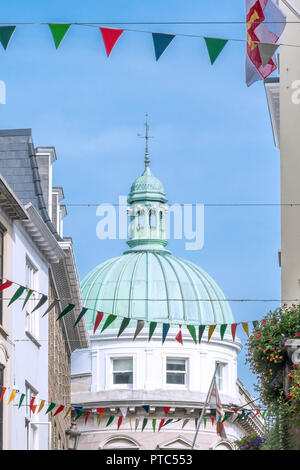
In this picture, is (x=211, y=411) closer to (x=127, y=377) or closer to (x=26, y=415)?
(x=127, y=377)

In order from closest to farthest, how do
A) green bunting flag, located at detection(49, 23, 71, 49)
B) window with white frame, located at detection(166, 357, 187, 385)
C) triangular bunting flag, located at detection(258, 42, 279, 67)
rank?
1. green bunting flag, located at detection(49, 23, 71, 49)
2. triangular bunting flag, located at detection(258, 42, 279, 67)
3. window with white frame, located at detection(166, 357, 187, 385)

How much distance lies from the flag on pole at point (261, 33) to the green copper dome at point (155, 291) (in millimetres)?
45116

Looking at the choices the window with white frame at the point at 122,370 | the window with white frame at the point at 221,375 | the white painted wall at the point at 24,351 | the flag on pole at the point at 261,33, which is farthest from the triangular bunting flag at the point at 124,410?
the flag on pole at the point at 261,33

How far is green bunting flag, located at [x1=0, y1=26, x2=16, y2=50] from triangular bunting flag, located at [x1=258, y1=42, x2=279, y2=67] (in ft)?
13.2

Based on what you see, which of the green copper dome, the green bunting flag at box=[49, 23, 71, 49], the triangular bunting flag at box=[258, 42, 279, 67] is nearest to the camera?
the green bunting flag at box=[49, 23, 71, 49]

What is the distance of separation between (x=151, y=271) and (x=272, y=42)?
48994mm

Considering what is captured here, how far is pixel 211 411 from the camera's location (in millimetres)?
62594

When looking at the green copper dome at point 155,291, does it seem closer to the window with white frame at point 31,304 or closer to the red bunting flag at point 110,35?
the window with white frame at point 31,304

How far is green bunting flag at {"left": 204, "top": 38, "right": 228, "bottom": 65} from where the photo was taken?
18.5 meters

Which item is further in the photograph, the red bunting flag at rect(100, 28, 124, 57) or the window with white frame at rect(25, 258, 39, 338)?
the window with white frame at rect(25, 258, 39, 338)

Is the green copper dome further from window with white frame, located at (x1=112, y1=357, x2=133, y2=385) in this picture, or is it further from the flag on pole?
the flag on pole

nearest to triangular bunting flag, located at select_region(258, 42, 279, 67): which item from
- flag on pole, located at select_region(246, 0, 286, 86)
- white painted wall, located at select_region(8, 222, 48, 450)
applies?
flag on pole, located at select_region(246, 0, 286, 86)

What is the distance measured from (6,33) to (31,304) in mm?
13310

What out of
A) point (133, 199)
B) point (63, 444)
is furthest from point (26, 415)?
point (133, 199)
